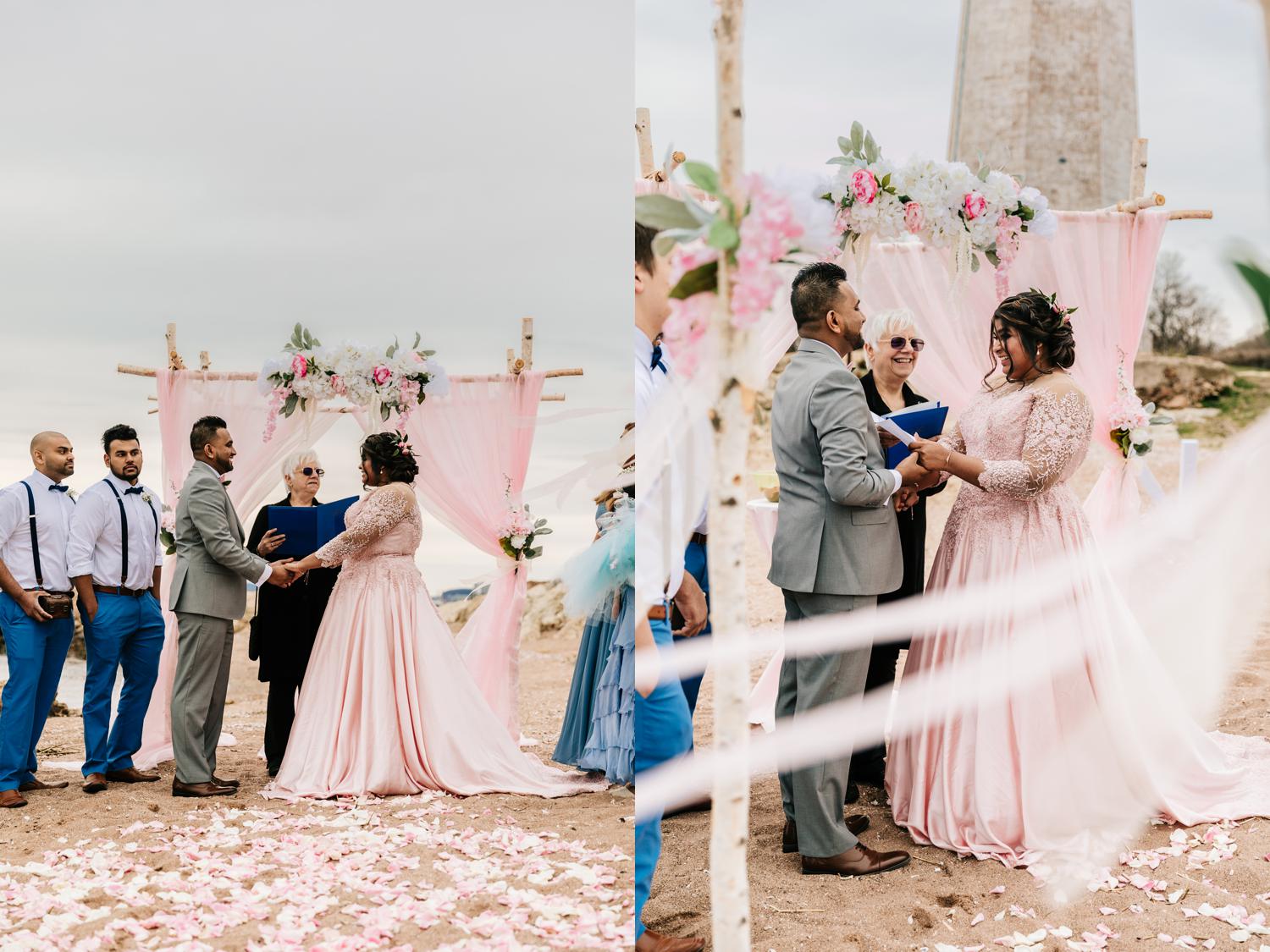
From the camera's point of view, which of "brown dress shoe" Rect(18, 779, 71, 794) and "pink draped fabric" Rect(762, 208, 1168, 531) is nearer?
"brown dress shoe" Rect(18, 779, 71, 794)

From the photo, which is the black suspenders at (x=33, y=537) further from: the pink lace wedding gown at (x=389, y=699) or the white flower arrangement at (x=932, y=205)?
the white flower arrangement at (x=932, y=205)

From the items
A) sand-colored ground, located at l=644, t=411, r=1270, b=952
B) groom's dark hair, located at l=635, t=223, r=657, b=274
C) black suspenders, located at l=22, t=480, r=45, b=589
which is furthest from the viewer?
black suspenders, located at l=22, t=480, r=45, b=589

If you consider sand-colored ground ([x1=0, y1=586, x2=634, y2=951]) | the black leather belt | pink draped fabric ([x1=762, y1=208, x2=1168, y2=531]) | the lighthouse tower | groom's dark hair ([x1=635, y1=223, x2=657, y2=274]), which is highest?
the lighthouse tower

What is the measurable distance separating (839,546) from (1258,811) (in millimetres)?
1643

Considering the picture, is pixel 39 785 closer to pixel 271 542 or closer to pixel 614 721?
pixel 271 542

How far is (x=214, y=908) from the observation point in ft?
9.80

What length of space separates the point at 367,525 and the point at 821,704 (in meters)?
2.35

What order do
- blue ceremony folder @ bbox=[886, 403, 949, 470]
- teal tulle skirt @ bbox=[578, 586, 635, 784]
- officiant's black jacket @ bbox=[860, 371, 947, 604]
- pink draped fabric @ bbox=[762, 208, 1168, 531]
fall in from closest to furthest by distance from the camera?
1. blue ceremony folder @ bbox=[886, 403, 949, 470]
2. officiant's black jacket @ bbox=[860, 371, 947, 604]
3. teal tulle skirt @ bbox=[578, 586, 635, 784]
4. pink draped fabric @ bbox=[762, 208, 1168, 531]

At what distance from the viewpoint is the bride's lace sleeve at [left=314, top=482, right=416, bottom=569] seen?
4.44m

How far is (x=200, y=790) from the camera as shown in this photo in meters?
4.46

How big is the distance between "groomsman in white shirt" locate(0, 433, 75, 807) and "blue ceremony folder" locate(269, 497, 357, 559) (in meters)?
0.95

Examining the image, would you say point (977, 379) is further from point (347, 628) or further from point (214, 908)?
point (214, 908)

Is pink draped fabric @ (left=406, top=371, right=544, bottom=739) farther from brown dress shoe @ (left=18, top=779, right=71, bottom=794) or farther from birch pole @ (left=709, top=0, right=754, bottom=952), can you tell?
birch pole @ (left=709, top=0, right=754, bottom=952)

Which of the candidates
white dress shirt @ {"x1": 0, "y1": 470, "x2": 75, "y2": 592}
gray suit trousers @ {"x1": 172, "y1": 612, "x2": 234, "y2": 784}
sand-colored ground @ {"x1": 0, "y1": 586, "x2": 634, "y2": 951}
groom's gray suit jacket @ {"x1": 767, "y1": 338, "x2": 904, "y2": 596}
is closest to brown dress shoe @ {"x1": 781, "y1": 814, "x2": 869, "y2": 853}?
sand-colored ground @ {"x1": 0, "y1": 586, "x2": 634, "y2": 951}
